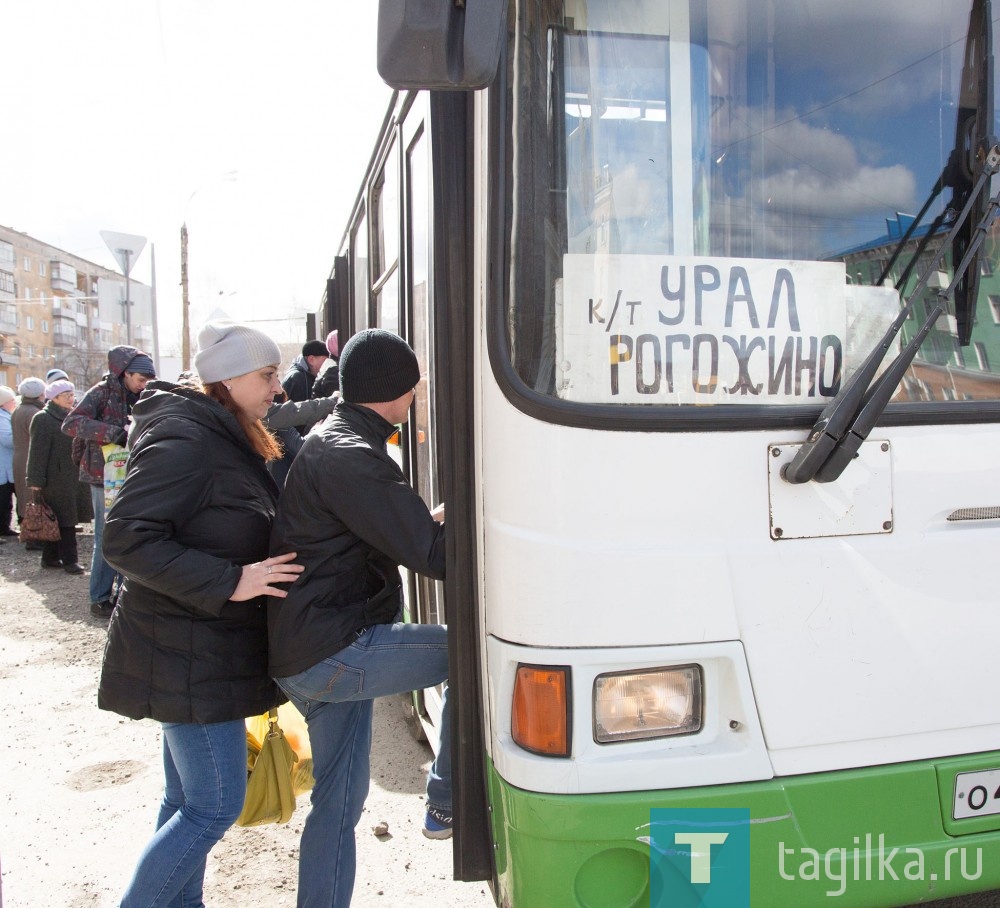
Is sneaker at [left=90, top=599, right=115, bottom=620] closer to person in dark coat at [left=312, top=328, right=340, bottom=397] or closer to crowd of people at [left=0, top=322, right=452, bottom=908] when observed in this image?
person in dark coat at [left=312, top=328, right=340, bottom=397]

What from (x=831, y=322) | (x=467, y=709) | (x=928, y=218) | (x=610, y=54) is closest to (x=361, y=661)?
(x=467, y=709)

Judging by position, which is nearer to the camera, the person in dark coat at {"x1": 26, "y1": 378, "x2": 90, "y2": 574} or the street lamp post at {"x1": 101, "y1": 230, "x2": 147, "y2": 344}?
the person in dark coat at {"x1": 26, "y1": 378, "x2": 90, "y2": 574}

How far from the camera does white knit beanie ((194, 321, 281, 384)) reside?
7.75ft

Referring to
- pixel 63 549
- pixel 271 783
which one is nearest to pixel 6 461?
pixel 63 549

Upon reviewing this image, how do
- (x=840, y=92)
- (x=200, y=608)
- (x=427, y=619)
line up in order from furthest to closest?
(x=427, y=619), (x=200, y=608), (x=840, y=92)

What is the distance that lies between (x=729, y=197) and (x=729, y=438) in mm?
533

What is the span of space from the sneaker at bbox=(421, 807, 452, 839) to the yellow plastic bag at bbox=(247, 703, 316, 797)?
0.40 meters

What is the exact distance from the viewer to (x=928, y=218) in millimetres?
1948

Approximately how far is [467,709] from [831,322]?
3.99ft

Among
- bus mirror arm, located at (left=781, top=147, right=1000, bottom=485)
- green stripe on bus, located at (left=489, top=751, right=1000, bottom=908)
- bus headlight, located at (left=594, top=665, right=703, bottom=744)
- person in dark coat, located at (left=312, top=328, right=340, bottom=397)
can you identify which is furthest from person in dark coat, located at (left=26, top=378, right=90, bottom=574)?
bus mirror arm, located at (left=781, top=147, right=1000, bottom=485)

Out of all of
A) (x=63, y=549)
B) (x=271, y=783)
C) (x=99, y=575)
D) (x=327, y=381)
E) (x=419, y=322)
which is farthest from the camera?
(x=63, y=549)

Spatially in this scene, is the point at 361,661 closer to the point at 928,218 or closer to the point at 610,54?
the point at 610,54

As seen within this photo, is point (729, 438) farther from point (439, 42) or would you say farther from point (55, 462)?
point (55, 462)

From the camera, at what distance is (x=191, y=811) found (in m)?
2.26
